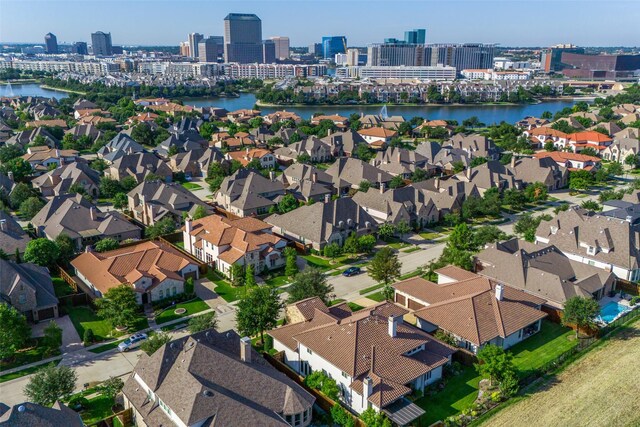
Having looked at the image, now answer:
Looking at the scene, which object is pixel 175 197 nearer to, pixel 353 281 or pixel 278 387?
pixel 353 281

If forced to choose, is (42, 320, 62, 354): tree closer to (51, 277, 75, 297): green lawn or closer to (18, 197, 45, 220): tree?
(51, 277, 75, 297): green lawn

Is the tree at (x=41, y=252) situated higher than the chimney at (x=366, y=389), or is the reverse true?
the tree at (x=41, y=252)

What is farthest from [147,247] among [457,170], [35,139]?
[35,139]

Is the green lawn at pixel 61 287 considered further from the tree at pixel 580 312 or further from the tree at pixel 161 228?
the tree at pixel 580 312

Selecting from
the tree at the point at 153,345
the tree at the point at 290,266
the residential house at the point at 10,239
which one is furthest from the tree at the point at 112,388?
the residential house at the point at 10,239

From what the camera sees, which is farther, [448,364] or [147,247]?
[147,247]

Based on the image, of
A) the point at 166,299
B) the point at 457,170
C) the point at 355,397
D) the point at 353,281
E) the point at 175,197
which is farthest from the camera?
the point at 457,170
